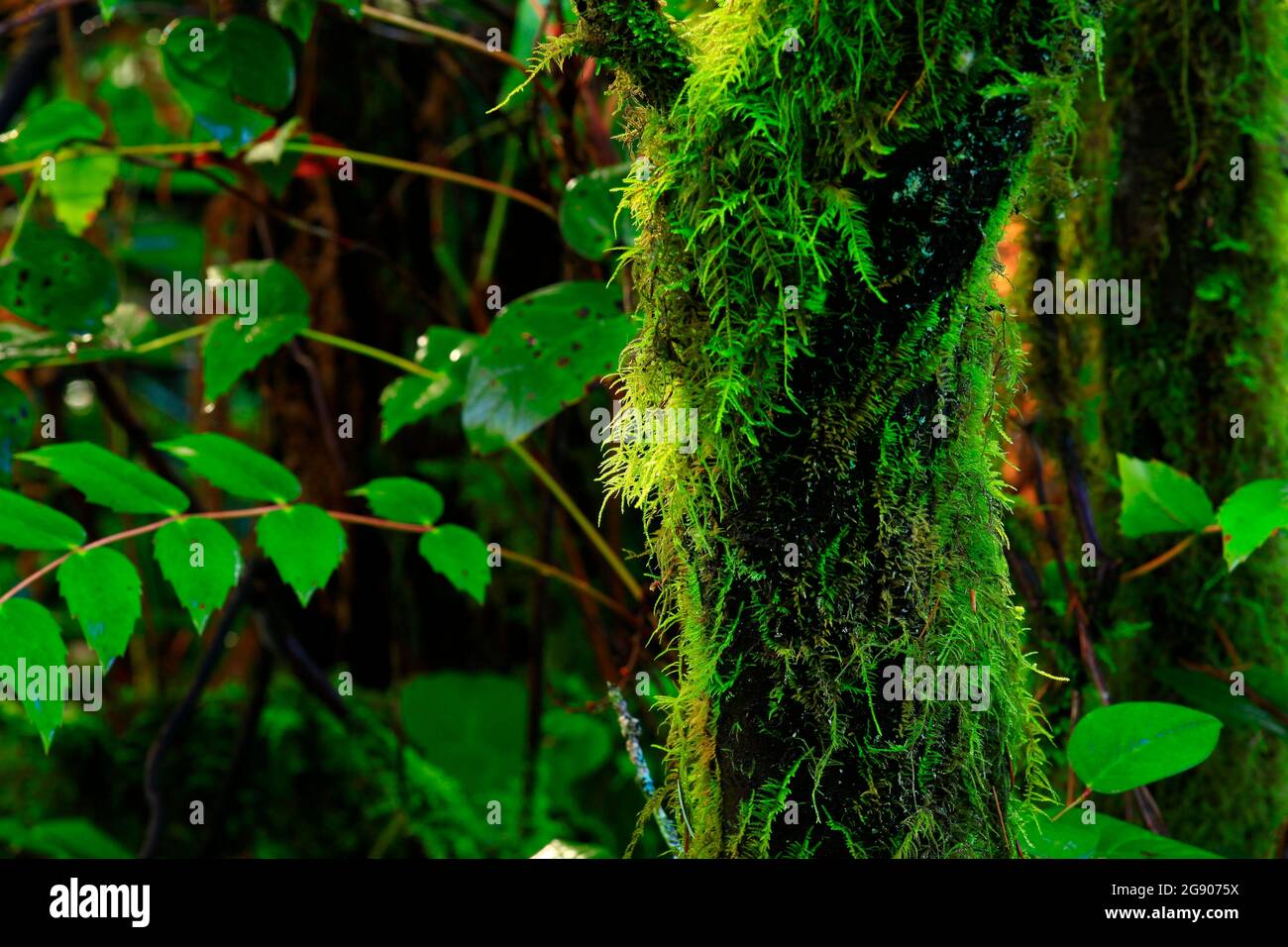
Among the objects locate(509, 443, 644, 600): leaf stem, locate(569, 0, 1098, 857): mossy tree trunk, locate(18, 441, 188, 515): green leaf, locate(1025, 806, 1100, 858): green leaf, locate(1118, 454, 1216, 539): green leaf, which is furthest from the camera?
locate(509, 443, 644, 600): leaf stem

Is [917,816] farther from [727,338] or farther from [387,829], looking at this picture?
[387,829]

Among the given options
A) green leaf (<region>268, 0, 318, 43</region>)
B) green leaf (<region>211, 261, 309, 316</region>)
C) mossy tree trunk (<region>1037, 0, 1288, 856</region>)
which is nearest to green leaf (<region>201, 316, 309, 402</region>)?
→ green leaf (<region>211, 261, 309, 316</region>)

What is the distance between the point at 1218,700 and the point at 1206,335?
0.44m

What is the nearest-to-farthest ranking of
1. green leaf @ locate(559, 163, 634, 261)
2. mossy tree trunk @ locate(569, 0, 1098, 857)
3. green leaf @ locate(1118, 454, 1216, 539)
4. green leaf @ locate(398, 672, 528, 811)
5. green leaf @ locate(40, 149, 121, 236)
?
mossy tree trunk @ locate(569, 0, 1098, 857), green leaf @ locate(1118, 454, 1216, 539), green leaf @ locate(559, 163, 634, 261), green leaf @ locate(40, 149, 121, 236), green leaf @ locate(398, 672, 528, 811)

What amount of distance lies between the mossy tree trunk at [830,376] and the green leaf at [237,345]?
2.09 feet

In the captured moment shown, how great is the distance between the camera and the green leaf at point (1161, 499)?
3.16 ft

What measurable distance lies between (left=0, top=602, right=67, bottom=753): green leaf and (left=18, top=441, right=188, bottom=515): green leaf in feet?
0.38

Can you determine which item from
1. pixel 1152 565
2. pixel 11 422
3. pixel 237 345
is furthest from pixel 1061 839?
pixel 11 422

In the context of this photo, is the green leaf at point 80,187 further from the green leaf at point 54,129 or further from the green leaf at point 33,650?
the green leaf at point 33,650

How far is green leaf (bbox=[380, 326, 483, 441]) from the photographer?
114cm

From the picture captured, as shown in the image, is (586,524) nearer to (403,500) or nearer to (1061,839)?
(403,500)

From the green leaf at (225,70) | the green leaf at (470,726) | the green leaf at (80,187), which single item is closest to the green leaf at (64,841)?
the green leaf at (470,726)

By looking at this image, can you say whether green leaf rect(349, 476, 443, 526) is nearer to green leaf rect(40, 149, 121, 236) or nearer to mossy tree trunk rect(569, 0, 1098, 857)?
mossy tree trunk rect(569, 0, 1098, 857)
